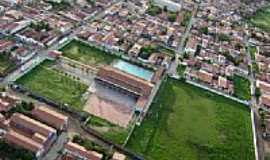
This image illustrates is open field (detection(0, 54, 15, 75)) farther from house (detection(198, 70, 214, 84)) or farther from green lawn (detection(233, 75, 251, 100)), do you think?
green lawn (detection(233, 75, 251, 100))

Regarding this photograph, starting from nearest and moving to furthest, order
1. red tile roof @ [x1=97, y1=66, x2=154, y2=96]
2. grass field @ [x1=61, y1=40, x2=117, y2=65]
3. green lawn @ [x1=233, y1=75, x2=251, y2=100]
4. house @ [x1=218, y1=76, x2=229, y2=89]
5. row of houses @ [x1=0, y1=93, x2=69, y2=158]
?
1. row of houses @ [x1=0, y1=93, x2=69, y2=158]
2. red tile roof @ [x1=97, y1=66, x2=154, y2=96]
3. grass field @ [x1=61, y1=40, x2=117, y2=65]
4. green lawn @ [x1=233, y1=75, x2=251, y2=100]
5. house @ [x1=218, y1=76, x2=229, y2=89]

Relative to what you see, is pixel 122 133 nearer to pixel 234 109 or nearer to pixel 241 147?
pixel 241 147

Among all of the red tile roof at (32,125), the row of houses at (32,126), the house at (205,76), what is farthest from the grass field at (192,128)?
the red tile roof at (32,125)

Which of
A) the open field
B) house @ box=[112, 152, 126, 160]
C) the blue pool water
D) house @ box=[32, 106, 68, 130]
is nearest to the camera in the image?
house @ box=[112, 152, 126, 160]

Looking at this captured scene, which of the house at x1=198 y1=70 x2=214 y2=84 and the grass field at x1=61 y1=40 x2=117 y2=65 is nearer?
the grass field at x1=61 y1=40 x2=117 y2=65

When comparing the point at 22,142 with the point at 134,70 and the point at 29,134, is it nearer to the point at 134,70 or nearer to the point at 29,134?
the point at 29,134

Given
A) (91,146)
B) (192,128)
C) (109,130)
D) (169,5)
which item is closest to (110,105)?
(109,130)

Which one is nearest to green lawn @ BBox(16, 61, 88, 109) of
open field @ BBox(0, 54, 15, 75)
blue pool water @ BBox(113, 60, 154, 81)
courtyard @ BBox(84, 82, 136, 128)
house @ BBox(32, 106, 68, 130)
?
courtyard @ BBox(84, 82, 136, 128)

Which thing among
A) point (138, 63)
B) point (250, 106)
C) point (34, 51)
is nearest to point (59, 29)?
point (34, 51)
